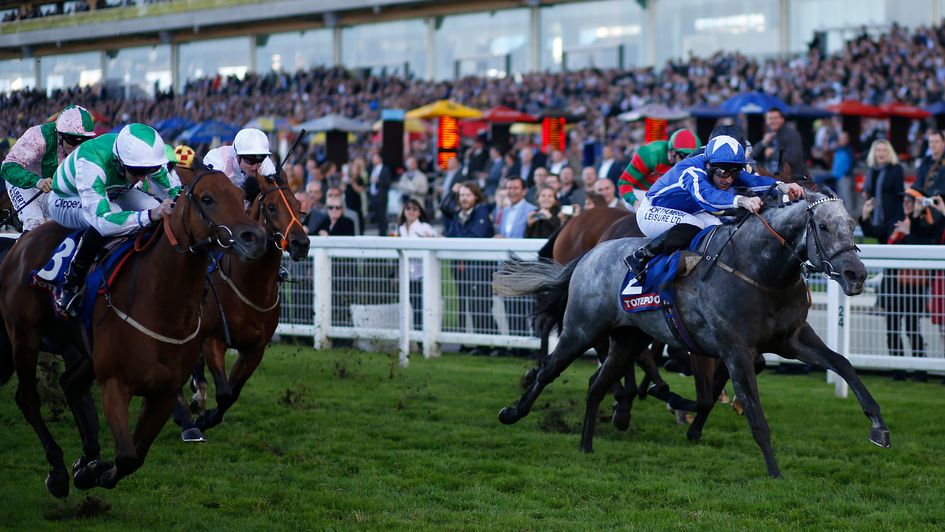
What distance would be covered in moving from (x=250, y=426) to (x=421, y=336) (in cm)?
285

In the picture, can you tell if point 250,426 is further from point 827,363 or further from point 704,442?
point 827,363

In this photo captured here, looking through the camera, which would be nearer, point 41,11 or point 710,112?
point 41,11

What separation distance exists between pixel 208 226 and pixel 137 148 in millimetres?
675

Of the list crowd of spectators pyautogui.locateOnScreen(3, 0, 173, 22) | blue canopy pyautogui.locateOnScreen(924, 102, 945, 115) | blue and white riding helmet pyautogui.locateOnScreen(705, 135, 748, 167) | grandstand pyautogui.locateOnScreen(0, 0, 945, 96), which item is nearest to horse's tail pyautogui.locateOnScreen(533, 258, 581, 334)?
blue and white riding helmet pyautogui.locateOnScreen(705, 135, 748, 167)

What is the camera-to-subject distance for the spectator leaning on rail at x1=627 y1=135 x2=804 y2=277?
5.62 metres

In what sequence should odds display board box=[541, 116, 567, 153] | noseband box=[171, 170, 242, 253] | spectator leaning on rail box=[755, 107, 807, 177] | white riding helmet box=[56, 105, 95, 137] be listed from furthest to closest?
odds display board box=[541, 116, 567, 153] → spectator leaning on rail box=[755, 107, 807, 177] → white riding helmet box=[56, 105, 95, 137] → noseband box=[171, 170, 242, 253]

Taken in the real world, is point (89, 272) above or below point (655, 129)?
below

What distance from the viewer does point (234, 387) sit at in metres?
6.07

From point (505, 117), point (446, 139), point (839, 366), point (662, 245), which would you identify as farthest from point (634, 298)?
point (505, 117)

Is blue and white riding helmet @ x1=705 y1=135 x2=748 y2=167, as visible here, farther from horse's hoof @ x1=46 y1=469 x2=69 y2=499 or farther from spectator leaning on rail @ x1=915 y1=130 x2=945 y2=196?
spectator leaning on rail @ x1=915 y1=130 x2=945 y2=196

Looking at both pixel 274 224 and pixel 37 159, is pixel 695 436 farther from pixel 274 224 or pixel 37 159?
pixel 37 159

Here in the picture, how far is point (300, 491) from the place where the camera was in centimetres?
503

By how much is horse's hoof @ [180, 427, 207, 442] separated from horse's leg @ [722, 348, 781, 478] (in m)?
2.67

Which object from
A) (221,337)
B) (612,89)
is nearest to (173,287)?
(221,337)
